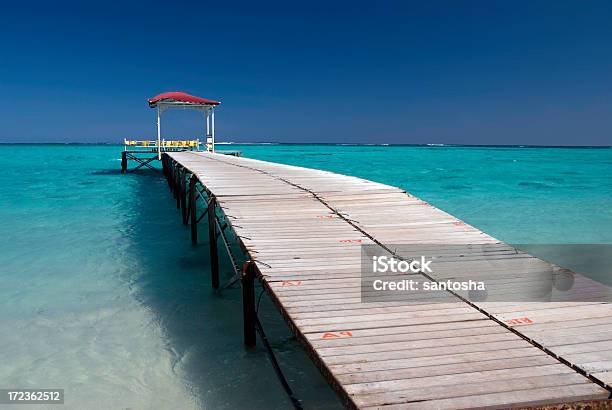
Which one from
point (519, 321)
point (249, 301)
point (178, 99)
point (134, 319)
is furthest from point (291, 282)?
point (178, 99)

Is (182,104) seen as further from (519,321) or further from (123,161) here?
(519,321)

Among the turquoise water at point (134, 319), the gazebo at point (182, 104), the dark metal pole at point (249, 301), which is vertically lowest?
the turquoise water at point (134, 319)

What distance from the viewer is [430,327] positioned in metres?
3.64

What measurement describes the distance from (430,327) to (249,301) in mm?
2562

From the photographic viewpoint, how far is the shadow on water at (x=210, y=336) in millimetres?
4898

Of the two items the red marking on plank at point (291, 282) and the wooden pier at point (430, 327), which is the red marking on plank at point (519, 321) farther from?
the red marking on plank at point (291, 282)

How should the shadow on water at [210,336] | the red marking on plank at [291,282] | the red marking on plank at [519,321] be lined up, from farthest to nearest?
the shadow on water at [210,336] → the red marking on plank at [291,282] → the red marking on plank at [519,321]

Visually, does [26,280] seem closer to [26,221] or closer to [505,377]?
[26,221]

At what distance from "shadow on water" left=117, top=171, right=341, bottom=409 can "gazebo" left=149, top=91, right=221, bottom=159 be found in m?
18.2

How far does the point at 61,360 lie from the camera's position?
226 inches

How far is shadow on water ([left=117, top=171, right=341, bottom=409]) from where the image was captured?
4.90m

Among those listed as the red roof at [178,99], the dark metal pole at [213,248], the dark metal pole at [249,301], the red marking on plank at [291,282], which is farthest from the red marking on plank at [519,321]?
the red roof at [178,99]

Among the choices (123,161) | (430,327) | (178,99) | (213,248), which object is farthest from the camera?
(123,161)

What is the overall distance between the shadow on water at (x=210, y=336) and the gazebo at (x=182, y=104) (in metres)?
18.2
